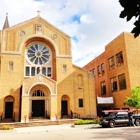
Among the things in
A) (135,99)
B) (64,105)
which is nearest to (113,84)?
(135,99)

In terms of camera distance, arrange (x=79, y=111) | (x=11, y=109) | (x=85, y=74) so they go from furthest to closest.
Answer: (x=85, y=74), (x=79, y=111), (x=11, y=109)

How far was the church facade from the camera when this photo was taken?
2386 centimetres

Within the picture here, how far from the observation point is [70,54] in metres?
28.1

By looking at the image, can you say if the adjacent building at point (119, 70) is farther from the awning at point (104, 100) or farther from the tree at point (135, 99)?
the tree at point (135, 99)

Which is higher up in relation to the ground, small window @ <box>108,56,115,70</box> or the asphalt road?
small window @ <box>108,56,115,70</box>

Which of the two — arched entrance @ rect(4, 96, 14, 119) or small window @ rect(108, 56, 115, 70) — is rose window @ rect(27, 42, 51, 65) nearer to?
arched entrance @ rect(4, 96, 14, 119)

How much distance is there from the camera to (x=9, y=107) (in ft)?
78.8

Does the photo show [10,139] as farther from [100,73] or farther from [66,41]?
[100,73]

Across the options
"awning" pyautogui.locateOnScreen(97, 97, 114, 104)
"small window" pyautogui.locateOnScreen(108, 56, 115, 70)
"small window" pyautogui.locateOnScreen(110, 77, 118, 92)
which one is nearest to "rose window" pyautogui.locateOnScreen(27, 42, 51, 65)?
"awning" pyautogui.locateOnScreen(97, 97, 114, 104)

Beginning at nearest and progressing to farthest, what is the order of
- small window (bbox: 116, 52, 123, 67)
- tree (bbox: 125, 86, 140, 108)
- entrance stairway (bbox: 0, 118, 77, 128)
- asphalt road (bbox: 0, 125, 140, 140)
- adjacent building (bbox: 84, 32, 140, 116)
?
asphalt road (bbox: 0, 125, 140, 140) < entrance stairway (bbox: 0, 118, 77, 128) < tree (bbox: 125, 86, 140, 108) < adjacent building (bbox: 84, 32, 140, 116) < small window (bbox: 116, 52, 123, 67)

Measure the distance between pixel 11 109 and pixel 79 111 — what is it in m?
9.53

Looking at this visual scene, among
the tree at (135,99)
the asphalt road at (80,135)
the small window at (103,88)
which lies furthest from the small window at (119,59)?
the asphalt road at (80,135)

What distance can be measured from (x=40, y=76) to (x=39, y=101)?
146 inches

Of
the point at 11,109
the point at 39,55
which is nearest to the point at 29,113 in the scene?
the point at 11,109
